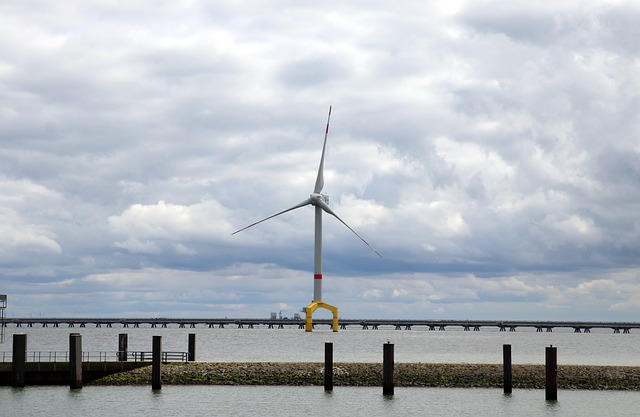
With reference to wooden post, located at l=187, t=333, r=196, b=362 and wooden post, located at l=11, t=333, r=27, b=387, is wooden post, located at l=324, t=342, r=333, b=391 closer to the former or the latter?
wooden post, located at l=187, t=333, r=196, b=362

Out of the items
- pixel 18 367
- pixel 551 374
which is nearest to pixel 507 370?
pixel 551 374

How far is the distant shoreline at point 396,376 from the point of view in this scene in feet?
257

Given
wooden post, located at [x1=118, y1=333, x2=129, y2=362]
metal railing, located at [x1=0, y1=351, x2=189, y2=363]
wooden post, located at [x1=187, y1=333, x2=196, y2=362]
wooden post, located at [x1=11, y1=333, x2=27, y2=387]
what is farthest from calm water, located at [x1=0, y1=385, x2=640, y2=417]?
wooden post, located at [x1=187, y1=333, x2=196, y2=362]

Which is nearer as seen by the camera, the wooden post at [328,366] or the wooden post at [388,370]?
the wooden post at [388,370]

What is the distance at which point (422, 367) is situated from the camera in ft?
266

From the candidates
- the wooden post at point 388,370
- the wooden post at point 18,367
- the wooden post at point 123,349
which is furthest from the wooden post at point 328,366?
the wooden post at point 18,367

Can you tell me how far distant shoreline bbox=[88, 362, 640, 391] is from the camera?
78.4m

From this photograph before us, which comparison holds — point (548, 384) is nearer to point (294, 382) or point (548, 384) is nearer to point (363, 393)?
point (363, 393)

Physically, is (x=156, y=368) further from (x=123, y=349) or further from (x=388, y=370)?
(x=388, y=370)

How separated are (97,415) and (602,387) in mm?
40340

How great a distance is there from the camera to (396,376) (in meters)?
80.2

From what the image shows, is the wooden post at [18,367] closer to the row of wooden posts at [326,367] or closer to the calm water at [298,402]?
the row of wooden posts at [326,367]

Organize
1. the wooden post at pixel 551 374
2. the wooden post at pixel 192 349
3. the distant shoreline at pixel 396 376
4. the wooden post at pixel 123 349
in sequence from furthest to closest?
the wooden post at pixel 192 349, the wooden post at pixel 123 349, the distant shoreline at pixel 396 376, the wooden post at pixel 551 374

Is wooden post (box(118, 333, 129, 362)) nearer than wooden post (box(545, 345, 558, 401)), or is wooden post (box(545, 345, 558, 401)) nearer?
wooden post (box(545, 345, 558, 401))
